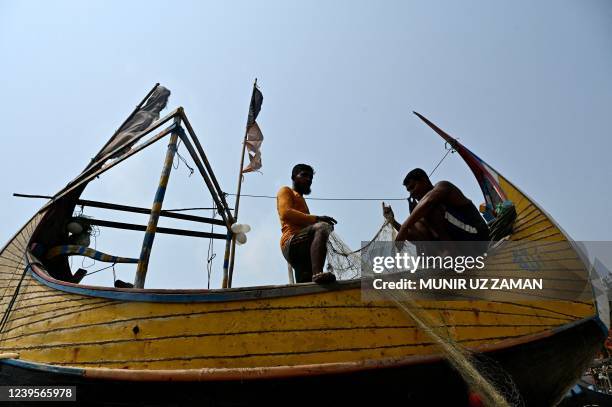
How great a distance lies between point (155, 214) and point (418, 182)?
3.29 meters

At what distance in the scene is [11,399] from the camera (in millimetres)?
3922

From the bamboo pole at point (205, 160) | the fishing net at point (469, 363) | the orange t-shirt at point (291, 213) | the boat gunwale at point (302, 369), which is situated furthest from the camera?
the bamboo pole at point (205, 160)

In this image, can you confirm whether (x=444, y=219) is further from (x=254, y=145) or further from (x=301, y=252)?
(x=254, y=145)

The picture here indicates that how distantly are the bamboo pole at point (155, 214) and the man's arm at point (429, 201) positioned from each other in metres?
3.00

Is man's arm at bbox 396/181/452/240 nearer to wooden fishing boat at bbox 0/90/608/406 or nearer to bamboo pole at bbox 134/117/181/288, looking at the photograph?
wooden fishing boat at bbox 0/90/608/406

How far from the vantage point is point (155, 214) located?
182 inches

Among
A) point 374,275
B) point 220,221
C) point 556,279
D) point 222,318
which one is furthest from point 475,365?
point 220,221

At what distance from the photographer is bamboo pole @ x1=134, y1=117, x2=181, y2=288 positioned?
13.8 ft

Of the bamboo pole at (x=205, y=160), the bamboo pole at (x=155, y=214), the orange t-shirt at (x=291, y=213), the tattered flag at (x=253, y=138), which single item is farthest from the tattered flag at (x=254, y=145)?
the orange t-shirt at (x=291, y=213)

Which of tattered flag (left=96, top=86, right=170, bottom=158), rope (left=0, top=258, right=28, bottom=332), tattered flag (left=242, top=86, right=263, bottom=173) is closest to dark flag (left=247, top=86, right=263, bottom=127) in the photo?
tattered flag (left=242, top=86, right=263, bottom=173)

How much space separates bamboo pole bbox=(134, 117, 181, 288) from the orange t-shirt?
5.30 ft

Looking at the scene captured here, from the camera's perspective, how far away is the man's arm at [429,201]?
11.8 ft

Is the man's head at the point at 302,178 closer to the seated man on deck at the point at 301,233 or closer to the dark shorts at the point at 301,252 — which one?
the seated man on deck at the point at 301,233

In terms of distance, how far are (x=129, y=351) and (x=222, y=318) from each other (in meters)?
0.94
